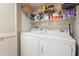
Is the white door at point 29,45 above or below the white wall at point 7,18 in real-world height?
below

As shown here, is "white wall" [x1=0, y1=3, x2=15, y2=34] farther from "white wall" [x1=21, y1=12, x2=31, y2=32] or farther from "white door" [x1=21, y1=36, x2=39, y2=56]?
"white door" [x1=21, y1=36, x2=39, y2=56]

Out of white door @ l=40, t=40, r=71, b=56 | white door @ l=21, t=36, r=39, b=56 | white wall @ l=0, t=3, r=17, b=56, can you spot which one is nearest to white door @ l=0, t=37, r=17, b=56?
white wall @ l=0, t=3, r=17, b=56

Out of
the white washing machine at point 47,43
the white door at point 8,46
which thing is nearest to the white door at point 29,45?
the white washing machine at point 47,43

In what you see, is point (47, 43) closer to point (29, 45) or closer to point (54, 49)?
point (54, 49)

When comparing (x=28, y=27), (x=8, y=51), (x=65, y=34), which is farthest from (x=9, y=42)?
(x=65, y=34)

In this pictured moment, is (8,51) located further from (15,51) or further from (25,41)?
(25,41)

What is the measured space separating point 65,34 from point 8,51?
828 mm

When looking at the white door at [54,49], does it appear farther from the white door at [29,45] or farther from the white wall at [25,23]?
the white wall at [25,23]

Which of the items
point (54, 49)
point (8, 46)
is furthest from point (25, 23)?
point (54, 49)

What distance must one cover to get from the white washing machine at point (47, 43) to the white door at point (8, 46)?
0.37ft

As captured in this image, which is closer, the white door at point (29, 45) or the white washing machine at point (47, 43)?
the white washing machine at point (47, 43)

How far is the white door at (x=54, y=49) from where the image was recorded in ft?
5.36

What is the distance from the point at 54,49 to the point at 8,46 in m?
0.64

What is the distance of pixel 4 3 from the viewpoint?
1.67m
